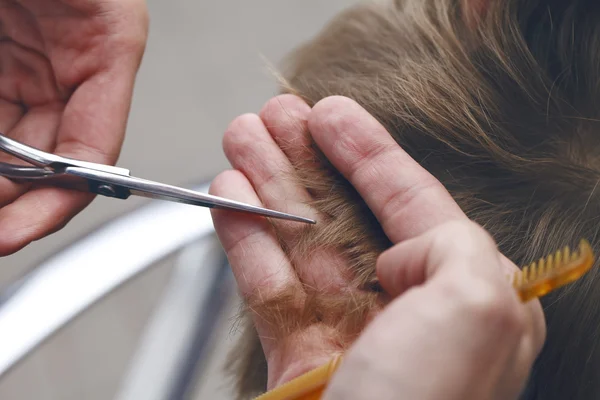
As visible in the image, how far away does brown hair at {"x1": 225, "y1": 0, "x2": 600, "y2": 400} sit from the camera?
0.57m

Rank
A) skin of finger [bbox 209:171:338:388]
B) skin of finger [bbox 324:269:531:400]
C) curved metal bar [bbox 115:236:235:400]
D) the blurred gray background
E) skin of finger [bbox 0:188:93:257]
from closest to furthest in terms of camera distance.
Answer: skin of finger [bbox 324:269:531:400], skin of finger [bbox 209:171:338:388], skin of finger [bbox 0:188:93:257], curved metal bar [bbox 115:236:235:400], the blurred gray background

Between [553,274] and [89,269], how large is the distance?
1.89ft

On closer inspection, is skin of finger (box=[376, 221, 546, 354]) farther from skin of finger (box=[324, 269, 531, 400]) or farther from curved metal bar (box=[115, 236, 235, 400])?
curved metal bar (box=[115, 236, 235, 400])

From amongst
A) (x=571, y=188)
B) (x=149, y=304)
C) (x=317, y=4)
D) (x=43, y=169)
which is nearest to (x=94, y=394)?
(x=149, y=304)

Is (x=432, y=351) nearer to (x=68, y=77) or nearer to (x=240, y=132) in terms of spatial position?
(x=240, y=132)

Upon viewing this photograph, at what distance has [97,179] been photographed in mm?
637

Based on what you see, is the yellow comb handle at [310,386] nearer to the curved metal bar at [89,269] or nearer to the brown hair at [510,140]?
the brown hair at [510,140]

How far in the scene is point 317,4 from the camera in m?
1.63

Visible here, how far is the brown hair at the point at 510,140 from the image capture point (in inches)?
22.5

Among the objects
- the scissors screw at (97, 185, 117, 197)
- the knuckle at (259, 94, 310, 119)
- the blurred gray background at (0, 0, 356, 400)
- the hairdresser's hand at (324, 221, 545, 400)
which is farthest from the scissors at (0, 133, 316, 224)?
the blurred gray background at (0, 0, 356, 400)

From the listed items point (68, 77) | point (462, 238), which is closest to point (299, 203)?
point (462, 238)

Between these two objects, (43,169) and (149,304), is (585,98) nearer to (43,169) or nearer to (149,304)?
(43,169)

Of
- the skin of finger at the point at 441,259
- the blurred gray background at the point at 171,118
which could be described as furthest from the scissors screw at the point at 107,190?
the blurred gray background at the point at 171,118

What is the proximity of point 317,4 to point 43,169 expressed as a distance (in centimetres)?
113
